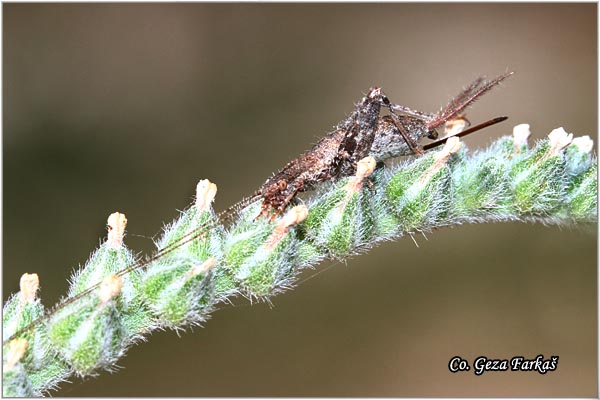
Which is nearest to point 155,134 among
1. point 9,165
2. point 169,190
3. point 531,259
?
point 169,190

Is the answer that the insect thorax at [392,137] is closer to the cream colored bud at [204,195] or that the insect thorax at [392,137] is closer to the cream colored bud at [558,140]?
the cream colored bud at [558,140]

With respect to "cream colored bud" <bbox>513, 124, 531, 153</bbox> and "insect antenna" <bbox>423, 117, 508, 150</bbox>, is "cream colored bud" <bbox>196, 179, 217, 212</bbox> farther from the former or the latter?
"cream colored bud" <bbox>513, 124, 531, 153</bbox>

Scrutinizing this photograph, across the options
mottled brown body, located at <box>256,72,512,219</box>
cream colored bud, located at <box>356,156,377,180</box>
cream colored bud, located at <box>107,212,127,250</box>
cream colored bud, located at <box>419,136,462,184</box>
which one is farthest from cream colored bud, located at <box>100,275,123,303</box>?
cream colored bud, located at <box>419,136,462,184</box>

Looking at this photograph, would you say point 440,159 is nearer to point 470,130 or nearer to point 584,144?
point 470,130

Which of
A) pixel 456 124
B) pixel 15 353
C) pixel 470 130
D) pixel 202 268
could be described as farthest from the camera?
pixel 456 124

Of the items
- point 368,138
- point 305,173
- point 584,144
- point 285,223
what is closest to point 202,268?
point 285,223

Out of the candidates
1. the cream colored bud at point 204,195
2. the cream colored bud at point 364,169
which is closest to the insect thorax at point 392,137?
the cream colored bud at point 364,169

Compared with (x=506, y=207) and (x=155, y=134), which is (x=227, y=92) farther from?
(x=506, y=207)
